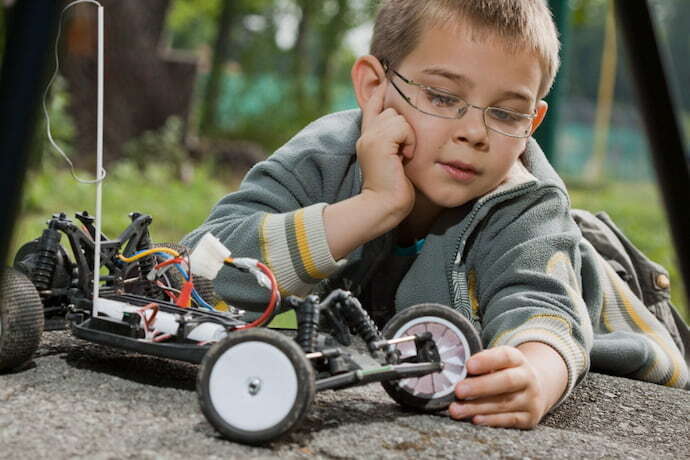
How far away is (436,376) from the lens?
109 cm

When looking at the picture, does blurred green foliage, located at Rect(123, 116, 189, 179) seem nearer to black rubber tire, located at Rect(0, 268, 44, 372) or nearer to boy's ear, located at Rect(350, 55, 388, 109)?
boy's ear, located at Rect(350, 55, 388, 109)

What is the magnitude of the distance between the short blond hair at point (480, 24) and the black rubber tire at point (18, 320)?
69cm

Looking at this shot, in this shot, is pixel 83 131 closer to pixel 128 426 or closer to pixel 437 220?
pixel 437 220

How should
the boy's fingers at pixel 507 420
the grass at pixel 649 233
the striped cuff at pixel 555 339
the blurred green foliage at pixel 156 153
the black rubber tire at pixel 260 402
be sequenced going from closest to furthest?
the black rubber tire at pixel 260 402
the boy's fingers at pixel 507 420
the striped cuff at pixel 555 339
the grass at pixel 649 233
the blurred green foliage at pixel 156 153

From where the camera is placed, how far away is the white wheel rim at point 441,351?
1.08m

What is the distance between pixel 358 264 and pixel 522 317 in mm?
363

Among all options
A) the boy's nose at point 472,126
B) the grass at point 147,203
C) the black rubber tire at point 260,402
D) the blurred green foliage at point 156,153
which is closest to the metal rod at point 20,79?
the black rubber tire at point 260,402

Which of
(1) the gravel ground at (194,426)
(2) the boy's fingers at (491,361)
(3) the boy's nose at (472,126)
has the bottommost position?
(1) the gravel ground at (194,426)

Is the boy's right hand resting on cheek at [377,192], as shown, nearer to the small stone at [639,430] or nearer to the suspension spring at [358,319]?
the suspension spring at [358,319]

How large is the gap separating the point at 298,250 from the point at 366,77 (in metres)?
0.37

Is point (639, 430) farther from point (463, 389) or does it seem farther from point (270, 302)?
point (270, 302)

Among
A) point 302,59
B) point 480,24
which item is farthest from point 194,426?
point 302,59

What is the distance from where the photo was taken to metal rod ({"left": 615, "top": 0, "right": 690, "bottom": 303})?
0.85 meters

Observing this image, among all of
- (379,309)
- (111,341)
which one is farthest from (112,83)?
(111,341)
